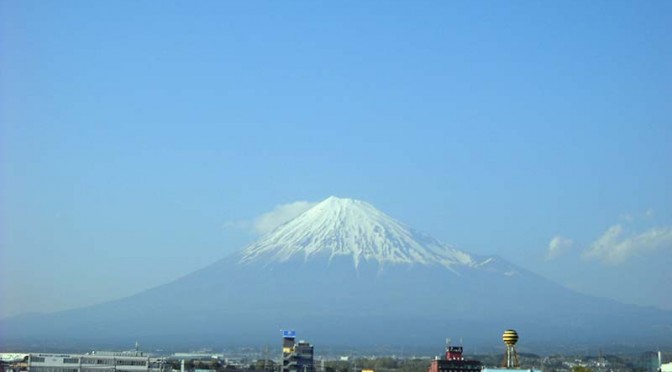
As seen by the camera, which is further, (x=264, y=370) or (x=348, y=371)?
(x=348, y=371)

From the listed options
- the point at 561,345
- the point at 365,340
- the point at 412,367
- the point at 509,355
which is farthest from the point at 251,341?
the point at 509,355

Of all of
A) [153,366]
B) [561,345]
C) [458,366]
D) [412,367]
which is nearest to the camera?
[458,366]

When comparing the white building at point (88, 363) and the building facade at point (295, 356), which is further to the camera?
the building facade at point (295, 356)

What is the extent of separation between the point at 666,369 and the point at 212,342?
4987 inches

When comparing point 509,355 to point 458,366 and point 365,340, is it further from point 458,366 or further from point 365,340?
point 365,340

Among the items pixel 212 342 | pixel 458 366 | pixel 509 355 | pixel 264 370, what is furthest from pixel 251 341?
pixel 509 355

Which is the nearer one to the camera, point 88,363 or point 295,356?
point 88,363

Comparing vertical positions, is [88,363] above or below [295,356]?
below

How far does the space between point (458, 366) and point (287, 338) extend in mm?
16837

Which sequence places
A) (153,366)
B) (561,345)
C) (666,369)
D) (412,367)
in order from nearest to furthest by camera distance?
(666,369), (153,366), (412,367), (561,345)

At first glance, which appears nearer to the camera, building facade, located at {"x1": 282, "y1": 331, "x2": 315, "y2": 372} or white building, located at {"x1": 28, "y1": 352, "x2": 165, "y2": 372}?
white building, located at {"x1": 28, "y1": 352, "x2": 165, "y2": 372}

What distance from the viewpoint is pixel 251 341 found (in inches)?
7156

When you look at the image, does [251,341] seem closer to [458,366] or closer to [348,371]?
[348,371]

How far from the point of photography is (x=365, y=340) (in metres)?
188
